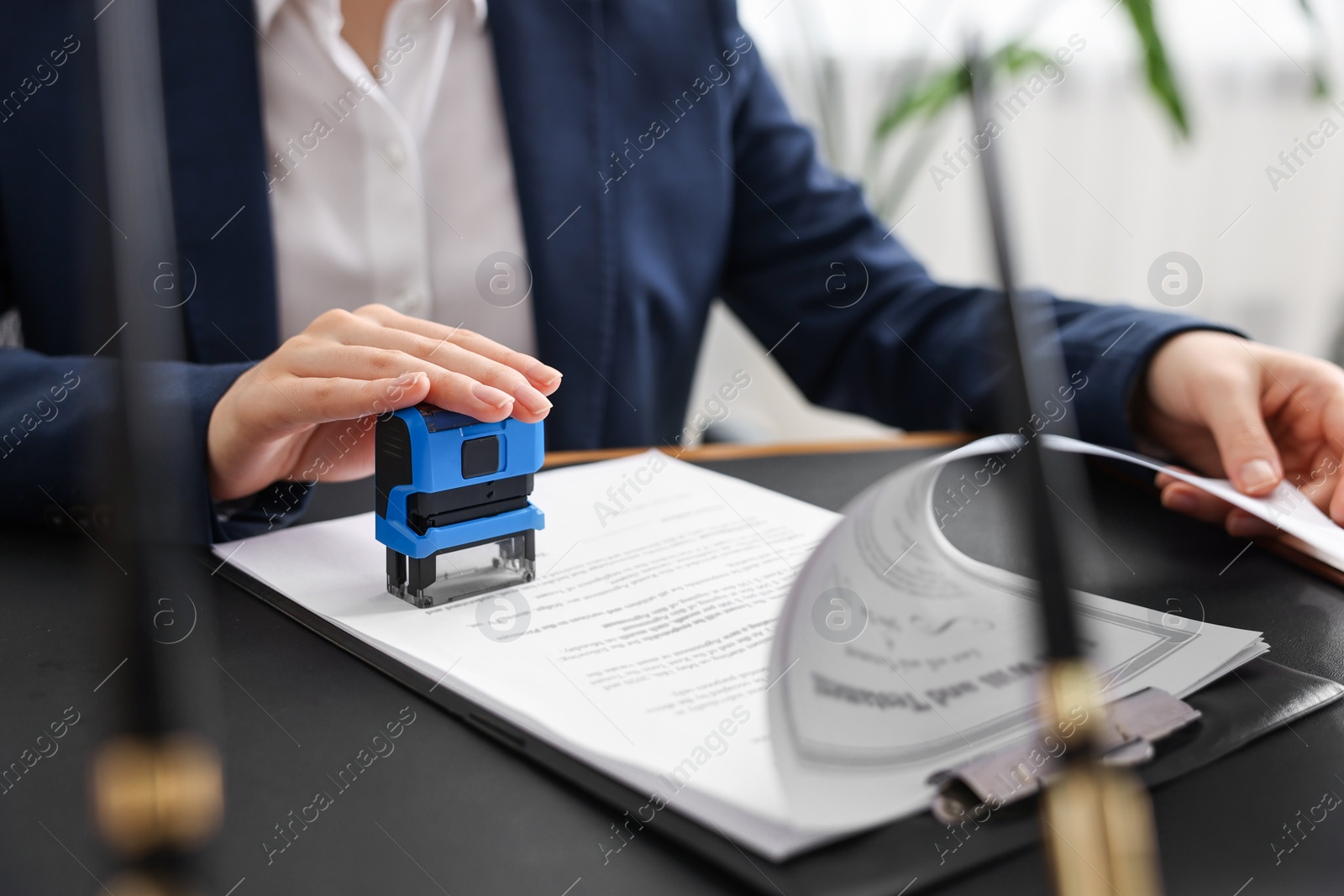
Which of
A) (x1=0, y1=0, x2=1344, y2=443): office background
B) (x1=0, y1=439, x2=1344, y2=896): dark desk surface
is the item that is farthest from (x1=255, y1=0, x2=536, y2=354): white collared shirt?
(x1=0, y1=0, x2=1344, y2=443): office background

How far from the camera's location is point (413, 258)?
839 mm

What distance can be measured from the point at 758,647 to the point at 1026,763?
12 centimetres

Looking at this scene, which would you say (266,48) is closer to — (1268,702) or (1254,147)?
(1268,702)

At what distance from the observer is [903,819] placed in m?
0.30

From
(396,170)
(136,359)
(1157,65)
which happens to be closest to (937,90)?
(1157,65)

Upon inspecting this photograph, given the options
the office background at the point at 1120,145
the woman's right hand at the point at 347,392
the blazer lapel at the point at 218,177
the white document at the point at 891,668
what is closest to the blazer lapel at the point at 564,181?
the blazer lapel at the point at 218,177

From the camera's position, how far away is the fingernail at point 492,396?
0.42 meters

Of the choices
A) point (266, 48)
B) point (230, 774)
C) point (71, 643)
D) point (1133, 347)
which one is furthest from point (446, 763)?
point (266, 48)

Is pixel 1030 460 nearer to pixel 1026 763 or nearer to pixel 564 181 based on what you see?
pixel 1026 763

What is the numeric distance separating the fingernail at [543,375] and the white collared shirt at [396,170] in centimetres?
42

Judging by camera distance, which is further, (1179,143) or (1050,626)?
(1179,143)

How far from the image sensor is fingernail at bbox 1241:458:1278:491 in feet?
1.79

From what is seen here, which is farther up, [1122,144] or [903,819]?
[1122,144]

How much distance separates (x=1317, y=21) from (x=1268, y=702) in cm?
153
